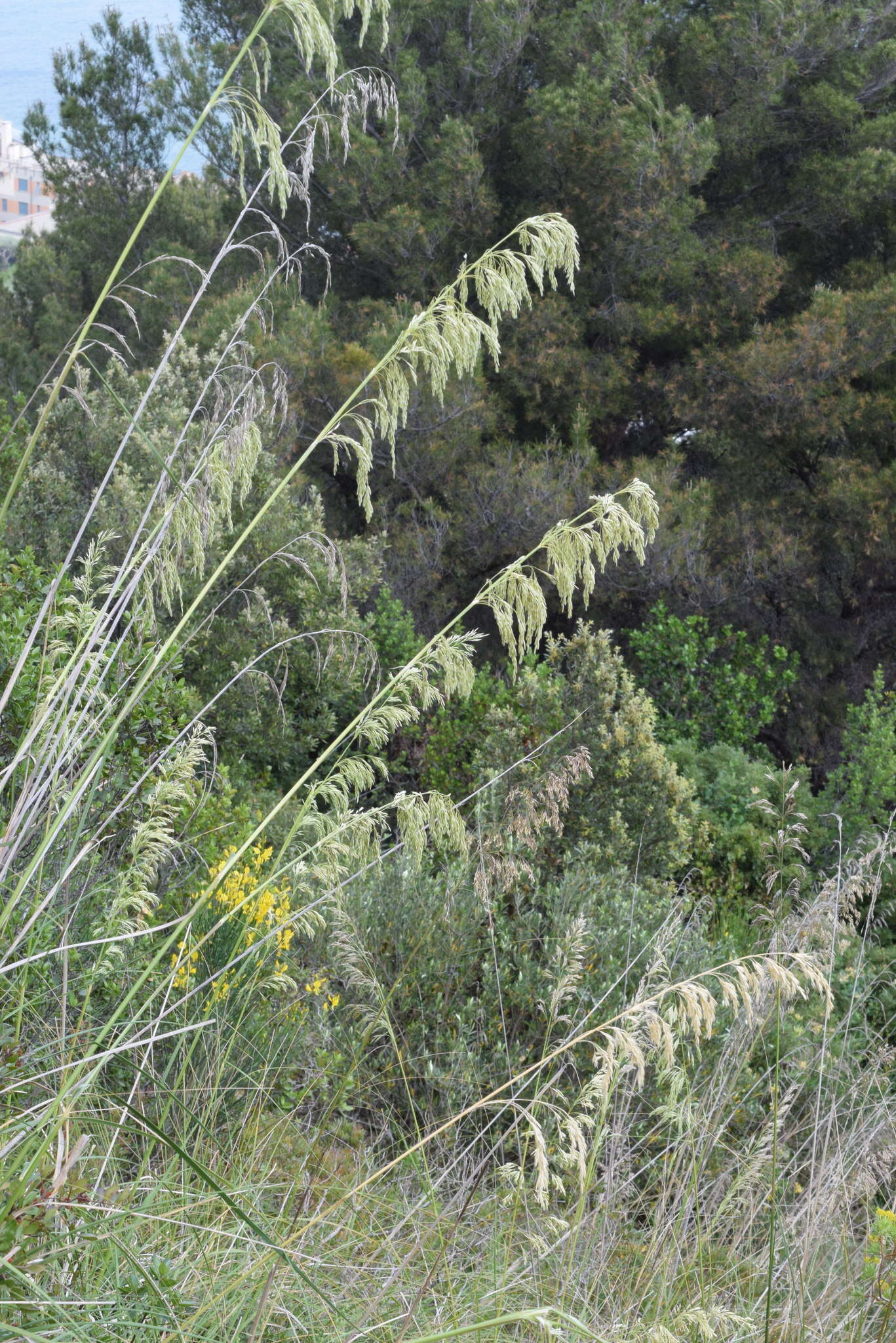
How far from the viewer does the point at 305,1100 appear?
3.25 meters

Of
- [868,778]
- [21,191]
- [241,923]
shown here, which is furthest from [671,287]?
[21,191]

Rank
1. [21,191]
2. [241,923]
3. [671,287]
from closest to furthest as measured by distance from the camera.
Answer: [241,923] < [671,287] < [21,191]

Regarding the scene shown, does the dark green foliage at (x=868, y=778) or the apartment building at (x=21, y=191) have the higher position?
the apartment building at (x=21, y=191)

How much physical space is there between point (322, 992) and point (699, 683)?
6.10m

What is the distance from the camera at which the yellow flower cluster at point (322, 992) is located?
3.07 metres

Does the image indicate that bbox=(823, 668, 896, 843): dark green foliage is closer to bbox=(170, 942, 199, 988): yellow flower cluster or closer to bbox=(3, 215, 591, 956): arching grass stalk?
bbox=(170, 942, 199, 988): yellow flower cluster

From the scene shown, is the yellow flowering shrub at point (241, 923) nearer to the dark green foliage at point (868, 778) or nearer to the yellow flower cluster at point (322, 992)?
the yellow flower cluster at point (322, 992)

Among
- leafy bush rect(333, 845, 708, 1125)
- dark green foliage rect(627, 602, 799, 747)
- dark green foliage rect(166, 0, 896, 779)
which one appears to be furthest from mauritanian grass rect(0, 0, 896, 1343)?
dark green foliage rect(166, 0, 896, 779)

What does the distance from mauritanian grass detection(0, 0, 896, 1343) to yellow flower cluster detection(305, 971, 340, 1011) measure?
8 centimetres

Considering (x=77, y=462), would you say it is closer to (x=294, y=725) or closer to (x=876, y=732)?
(x=294, y=725)

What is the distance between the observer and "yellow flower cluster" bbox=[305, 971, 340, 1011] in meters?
3.07

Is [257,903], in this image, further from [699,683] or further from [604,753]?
[699,683]

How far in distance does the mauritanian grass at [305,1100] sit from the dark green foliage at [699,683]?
18.4 feet

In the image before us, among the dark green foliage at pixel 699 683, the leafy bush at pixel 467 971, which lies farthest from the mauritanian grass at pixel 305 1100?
the dark green foliage at pixel 699 683
